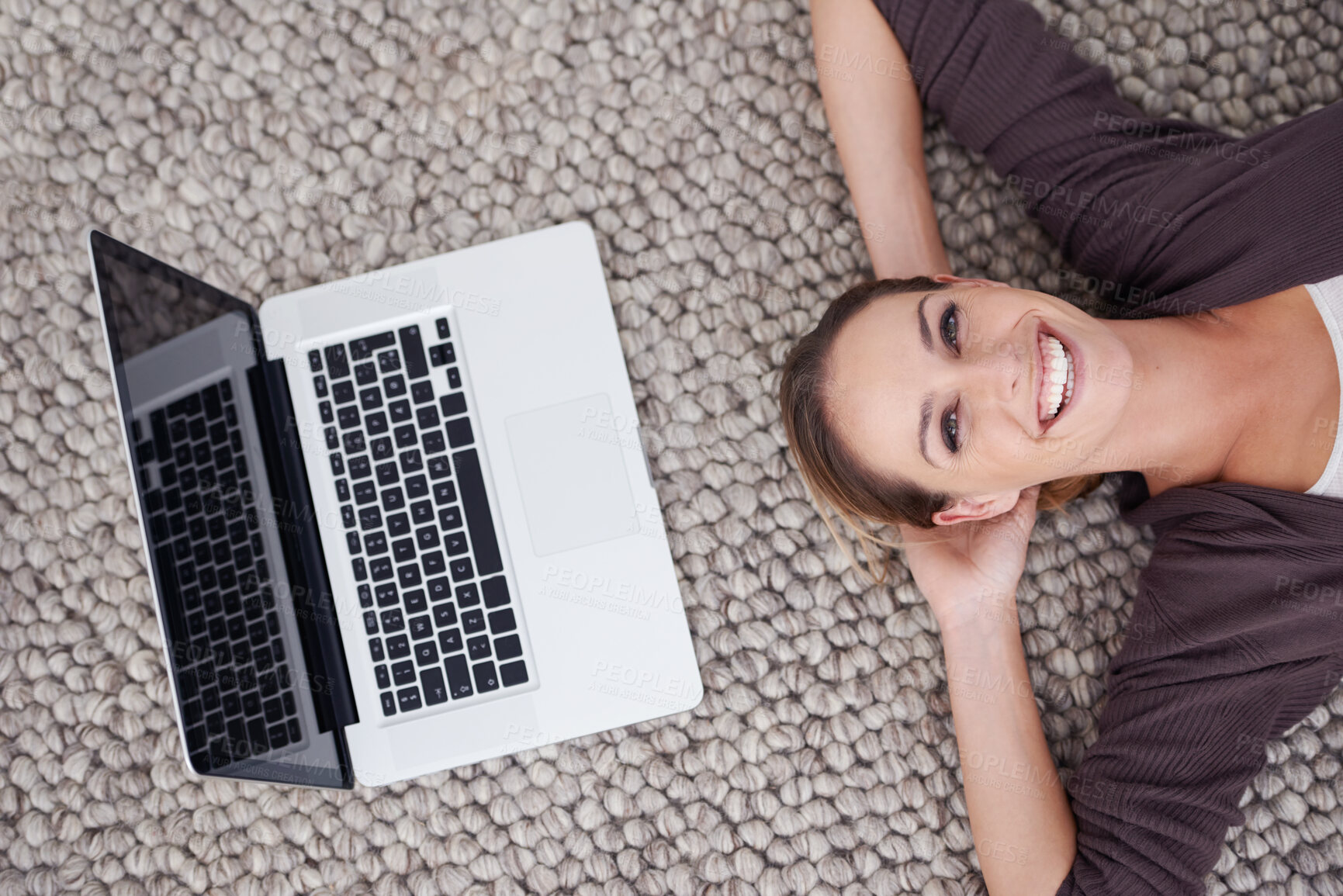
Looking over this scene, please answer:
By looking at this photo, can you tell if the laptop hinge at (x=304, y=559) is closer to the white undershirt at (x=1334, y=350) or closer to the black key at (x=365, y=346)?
the black key at (x=365, y=346)

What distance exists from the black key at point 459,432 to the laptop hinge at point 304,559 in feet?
0.45

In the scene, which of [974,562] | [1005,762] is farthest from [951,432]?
[1005,762]

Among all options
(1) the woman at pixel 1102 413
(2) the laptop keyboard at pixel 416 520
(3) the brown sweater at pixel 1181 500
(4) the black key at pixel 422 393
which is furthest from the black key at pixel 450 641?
(3) the brown sweater at pixel 1181 500

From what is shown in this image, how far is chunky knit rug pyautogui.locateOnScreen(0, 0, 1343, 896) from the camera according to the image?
0.92 m

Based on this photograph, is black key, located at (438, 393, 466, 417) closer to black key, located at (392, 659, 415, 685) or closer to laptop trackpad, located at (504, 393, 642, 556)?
laptop trackpad, located at (504, 393, 642, 556)

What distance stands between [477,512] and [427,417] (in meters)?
0.10

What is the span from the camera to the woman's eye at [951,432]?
2.44 feet

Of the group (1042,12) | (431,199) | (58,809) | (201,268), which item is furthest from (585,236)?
(58,809)

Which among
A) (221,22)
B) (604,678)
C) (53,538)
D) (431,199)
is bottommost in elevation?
(604,678)

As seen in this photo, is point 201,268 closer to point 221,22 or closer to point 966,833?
point 221,22

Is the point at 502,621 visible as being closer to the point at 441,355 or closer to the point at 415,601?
the point at 415,601

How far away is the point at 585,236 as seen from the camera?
904 millimetres

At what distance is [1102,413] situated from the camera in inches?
28.5

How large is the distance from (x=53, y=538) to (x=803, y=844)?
2.68 ft
